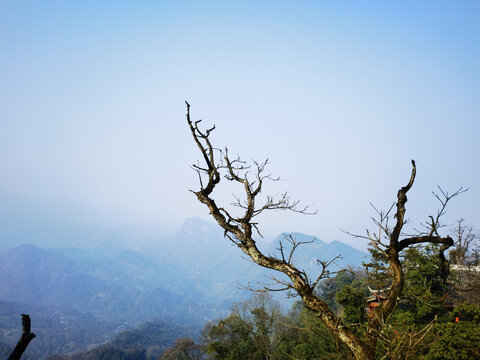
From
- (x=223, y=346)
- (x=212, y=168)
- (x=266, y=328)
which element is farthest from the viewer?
(x=266, y=328)

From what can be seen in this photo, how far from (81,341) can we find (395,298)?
209 meters

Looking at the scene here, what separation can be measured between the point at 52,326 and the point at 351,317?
227162 millimetres

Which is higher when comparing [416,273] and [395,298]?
[395,298]

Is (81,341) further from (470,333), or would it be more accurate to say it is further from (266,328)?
(470,333)

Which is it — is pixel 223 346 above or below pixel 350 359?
below

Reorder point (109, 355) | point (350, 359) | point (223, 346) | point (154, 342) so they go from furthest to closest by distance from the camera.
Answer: point (154, 342) → point (109, 355) → point (223, 346) → point (350, 359)

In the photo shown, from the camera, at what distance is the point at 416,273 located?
722 inches

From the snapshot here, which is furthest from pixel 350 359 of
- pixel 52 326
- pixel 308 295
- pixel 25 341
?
pixel 52 326

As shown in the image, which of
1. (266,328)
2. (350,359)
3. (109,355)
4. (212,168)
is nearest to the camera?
(350,359)

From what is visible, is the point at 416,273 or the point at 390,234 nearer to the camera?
the point at 390,234

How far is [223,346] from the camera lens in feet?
70.3

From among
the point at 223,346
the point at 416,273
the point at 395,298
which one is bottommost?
the point at 223,346

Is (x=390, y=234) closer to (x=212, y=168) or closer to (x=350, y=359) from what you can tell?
(x=350, y=359)

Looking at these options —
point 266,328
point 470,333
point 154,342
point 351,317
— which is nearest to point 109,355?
point 154,342
